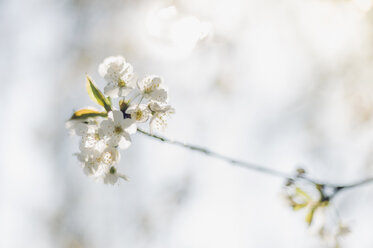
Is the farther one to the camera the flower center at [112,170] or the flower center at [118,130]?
the flower center at [112,170]

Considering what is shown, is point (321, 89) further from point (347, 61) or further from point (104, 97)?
point (104, 97)

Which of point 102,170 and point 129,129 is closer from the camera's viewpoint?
point 129,129

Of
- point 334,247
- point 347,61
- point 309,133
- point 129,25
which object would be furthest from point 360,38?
point 129,25

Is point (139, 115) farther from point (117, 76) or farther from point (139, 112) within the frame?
point (117, 76)

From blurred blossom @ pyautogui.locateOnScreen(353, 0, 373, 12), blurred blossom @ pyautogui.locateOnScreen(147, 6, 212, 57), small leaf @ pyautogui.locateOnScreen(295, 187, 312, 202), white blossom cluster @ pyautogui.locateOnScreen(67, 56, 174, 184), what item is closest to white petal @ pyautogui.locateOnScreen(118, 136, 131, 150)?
white blossom cluster @ pyautogui.locateOnScreen(67, 56, 174, 184)

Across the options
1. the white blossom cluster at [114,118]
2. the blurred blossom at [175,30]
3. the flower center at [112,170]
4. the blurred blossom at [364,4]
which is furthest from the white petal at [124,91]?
the blurred blossom at [364,4]

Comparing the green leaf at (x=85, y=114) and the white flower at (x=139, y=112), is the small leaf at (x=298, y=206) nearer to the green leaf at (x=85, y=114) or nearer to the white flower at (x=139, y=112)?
the white flower at (x=139, y=112)
